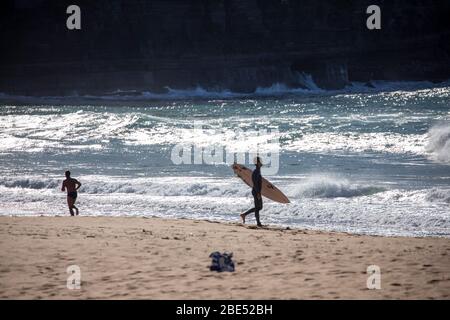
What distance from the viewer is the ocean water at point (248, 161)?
14.5m

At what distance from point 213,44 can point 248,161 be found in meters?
49.8

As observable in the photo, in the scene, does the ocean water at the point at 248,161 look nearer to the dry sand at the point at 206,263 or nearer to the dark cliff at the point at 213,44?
the dry sand at the point at 206,263

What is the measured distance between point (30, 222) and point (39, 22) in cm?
6473

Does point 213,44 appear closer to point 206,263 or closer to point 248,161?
point 248,161

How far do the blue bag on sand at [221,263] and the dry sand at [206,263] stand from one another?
9 cm

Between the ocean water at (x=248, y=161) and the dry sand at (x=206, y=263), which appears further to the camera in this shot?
the ocean water at (x=248, y=161)

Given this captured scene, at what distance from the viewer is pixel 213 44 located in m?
71.5

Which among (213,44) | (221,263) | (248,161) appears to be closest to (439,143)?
(248,161)

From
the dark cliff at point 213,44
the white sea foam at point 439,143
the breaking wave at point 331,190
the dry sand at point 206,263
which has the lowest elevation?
the dry sand at point 206,263

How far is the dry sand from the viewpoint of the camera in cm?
726

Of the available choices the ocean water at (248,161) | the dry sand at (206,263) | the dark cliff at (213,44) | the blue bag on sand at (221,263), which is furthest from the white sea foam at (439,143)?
the dark cliff at (213,44)

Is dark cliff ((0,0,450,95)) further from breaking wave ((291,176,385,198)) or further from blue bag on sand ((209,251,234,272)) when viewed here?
blue bag on sand ((209,251,234,272))

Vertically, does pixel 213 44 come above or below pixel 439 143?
above
